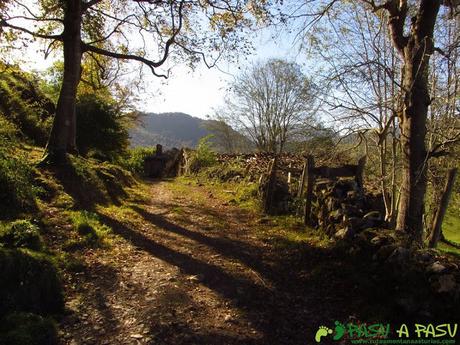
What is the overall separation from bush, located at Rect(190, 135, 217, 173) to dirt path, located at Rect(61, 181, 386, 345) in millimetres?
13078

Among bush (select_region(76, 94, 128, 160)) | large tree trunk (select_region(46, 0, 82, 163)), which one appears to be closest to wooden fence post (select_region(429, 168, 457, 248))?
large tree trunk (select_region(46, 0, 82, 163))

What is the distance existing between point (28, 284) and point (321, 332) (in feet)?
11.5

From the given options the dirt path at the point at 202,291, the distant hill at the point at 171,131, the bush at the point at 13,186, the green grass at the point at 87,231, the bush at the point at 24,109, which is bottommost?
the dirt path at the point at 202,291

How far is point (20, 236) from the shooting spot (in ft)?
15.4

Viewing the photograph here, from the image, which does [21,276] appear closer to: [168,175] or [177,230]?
[177,230]

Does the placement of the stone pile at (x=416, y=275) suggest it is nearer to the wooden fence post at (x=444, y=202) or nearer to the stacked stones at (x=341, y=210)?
the stacked stones at (x=341, y=210)

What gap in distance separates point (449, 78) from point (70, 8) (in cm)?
1019

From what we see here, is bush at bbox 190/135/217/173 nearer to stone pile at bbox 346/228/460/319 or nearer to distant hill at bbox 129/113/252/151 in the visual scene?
stone pile at bbox 346/228/460/319

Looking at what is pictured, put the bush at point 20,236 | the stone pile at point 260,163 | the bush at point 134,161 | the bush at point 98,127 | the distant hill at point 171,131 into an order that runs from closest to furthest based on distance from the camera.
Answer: the bush at point 20,236, the stone pile at point 260,163, the bush at point 98,127, the bush at point 134,161, the distant hill at point 171,131

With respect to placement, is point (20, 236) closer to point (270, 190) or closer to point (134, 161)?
point (270, 190)

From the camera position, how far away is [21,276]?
3916 mm

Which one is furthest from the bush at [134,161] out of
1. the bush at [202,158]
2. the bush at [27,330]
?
the bush at [27,330]

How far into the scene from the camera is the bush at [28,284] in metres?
3.73

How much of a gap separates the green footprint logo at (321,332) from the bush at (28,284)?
122 inches
